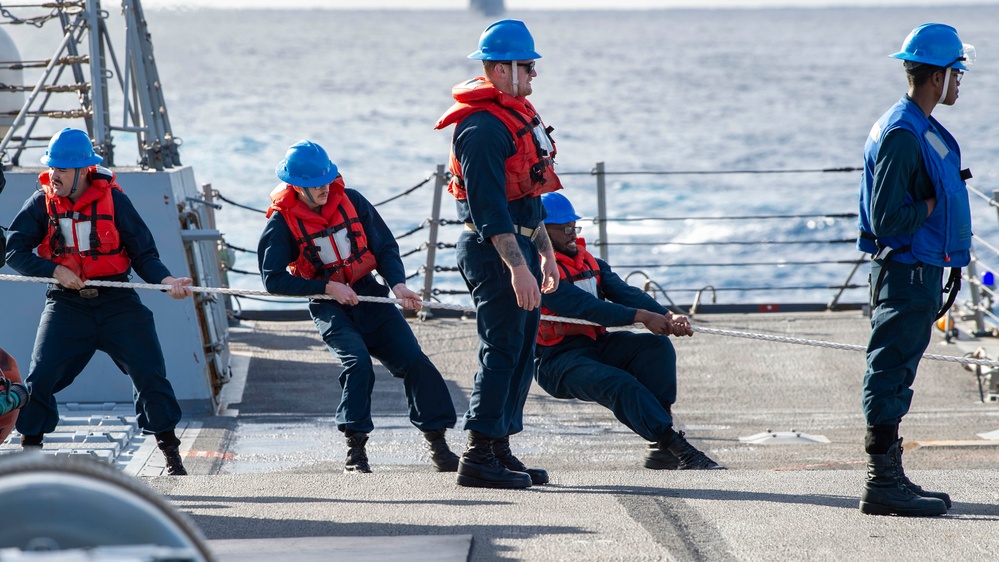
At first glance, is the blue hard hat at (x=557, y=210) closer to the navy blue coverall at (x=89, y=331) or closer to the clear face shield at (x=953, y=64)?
the navy blue coverall at (x=89, y=331)

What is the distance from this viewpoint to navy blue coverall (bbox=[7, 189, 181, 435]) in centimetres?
515

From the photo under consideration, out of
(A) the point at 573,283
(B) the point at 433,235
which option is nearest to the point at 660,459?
(A) the point at 573,283

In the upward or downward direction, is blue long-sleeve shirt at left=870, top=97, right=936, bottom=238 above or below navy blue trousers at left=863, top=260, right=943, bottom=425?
above

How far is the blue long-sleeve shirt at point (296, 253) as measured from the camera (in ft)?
17.4

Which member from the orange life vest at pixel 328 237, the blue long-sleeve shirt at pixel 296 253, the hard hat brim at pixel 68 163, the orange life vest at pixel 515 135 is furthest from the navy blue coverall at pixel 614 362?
the hard hat brim at pixel 68 163

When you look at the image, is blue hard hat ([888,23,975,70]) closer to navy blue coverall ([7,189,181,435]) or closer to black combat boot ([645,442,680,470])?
black combat boot ([645,442,680,470])

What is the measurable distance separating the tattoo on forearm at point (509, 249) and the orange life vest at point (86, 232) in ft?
6.66

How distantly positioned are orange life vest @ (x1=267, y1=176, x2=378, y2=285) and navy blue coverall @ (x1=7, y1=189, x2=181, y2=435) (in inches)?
24.8

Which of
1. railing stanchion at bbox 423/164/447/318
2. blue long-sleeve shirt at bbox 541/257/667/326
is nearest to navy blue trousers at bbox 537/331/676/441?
blue long-sleeve shirt at bbox 541/257/667/326

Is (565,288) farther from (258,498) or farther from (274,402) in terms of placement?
(274,402)

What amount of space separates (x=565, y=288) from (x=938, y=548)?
2.28 meters

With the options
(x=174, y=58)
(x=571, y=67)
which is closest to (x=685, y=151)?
(x=571, y=67)

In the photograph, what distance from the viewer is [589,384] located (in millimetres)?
5438

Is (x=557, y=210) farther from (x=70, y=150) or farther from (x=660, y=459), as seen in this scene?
(x=70, y=150)
